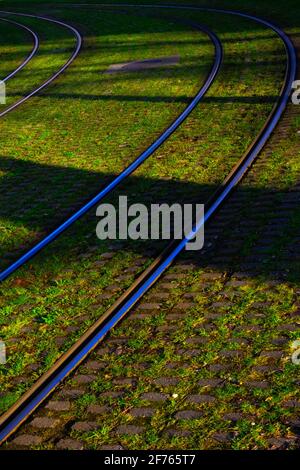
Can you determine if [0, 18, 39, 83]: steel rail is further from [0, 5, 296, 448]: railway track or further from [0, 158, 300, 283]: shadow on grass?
[0, 5, 296, 448]: railway track

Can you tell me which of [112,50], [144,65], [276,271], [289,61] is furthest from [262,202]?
[112,50]

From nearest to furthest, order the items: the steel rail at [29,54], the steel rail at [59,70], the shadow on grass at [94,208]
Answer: the shadow on grass at [94,208]
the steel rail at [59,70]
the steel rail at [29,54]

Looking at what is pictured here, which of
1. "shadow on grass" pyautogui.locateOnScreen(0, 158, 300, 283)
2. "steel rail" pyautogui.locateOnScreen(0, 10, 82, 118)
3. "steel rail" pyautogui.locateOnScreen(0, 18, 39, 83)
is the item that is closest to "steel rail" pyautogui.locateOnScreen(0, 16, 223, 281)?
"shadow on grass" pyautogui.locateOnScreen(0, 158, 300, 283)

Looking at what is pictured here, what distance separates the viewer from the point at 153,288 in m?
7.49

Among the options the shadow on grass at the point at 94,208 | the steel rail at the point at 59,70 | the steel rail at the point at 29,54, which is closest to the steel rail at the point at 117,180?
→ the shadow on grass at the point at 94,208

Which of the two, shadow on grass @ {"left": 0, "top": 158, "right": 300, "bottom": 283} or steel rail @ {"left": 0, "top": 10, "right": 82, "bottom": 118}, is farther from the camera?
steel rail @ {"left": 0, "top": 10, "right": 82, "bottom": 118}

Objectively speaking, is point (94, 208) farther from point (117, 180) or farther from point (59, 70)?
point (59, 70)

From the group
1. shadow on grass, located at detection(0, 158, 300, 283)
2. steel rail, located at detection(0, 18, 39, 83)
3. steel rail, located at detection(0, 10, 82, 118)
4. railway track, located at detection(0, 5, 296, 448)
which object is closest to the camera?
railway track, located at detection(0, 5, 296, 448)

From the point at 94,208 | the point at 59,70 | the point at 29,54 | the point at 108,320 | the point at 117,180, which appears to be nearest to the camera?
the point at 108,320

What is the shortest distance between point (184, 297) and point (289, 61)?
11.5 metres

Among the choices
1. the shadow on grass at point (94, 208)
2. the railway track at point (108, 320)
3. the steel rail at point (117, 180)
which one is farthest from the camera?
the steel rail at point (117, 180)

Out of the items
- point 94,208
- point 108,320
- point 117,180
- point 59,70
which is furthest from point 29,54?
point 108,320

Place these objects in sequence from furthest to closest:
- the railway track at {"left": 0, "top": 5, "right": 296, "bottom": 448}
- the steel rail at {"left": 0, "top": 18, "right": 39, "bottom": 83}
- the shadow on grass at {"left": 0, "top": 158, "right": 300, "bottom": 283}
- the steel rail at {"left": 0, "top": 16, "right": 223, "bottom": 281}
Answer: the steel rail at {"left": 0, "top": 18, "right": 39, "bottom": 83} → the steel rail at {"left": 0, "top": 16, "right": 223, "bottom": 281} → the shadow on grass at {"left": 0, "top": 158, "right": 300, "bottom": 283} → the railway track at {"left": 0, "top": 5, "right": 296, "bottom": 448}

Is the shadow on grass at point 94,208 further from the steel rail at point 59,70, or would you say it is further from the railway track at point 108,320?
the steel rail at point 59,70
